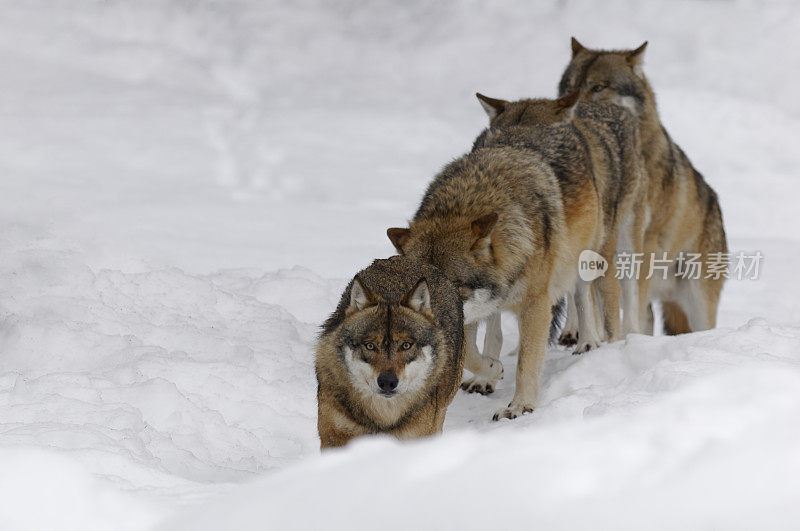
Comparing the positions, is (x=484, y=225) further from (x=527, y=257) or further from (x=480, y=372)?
(x=480, y=372)

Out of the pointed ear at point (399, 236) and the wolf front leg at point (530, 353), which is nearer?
the pointed ear at point (399, 236)

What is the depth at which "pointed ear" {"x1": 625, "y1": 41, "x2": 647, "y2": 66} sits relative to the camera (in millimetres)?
8305

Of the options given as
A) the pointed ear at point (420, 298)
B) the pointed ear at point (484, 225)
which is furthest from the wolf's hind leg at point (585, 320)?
the pointed ear at point (420, 298)

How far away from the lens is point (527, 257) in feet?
19.1

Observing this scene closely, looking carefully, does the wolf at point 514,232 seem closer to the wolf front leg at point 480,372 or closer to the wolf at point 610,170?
the wolf front leg at point 480,372

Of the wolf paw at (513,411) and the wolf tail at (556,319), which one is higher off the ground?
the wolf tail at (556,319)

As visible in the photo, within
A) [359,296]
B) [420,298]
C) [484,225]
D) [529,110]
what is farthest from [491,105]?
[359,296]

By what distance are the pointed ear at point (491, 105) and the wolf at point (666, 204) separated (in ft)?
4.24

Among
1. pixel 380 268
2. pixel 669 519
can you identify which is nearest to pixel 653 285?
pixel 380 268

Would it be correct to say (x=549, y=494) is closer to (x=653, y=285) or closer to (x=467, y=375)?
(x=467, y=375)

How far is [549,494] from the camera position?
6.46 feet

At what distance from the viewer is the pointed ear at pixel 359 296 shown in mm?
4698

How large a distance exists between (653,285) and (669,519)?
7525mm

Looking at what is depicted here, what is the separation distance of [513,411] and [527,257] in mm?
1166
